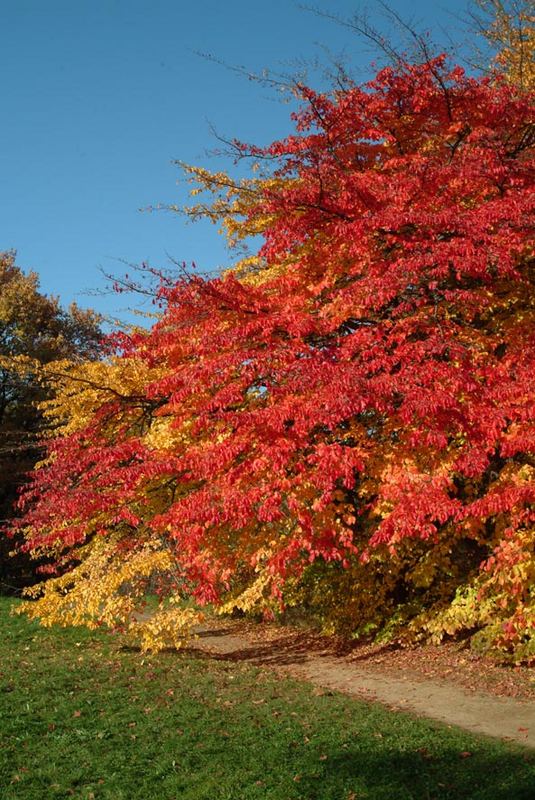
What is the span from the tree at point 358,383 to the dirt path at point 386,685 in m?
1.14

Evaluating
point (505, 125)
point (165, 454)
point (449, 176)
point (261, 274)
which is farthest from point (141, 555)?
point (505, 125)

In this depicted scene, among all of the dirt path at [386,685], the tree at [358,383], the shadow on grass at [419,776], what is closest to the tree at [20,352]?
the dirt path at [386,685]

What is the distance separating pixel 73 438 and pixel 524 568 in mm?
8123

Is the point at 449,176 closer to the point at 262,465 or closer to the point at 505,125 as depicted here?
the point at 505,125

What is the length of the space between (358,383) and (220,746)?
4459mm

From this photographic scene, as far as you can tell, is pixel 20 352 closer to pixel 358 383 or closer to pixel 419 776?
pixel 358 383

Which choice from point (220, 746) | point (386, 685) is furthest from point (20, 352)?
point (220, 746)

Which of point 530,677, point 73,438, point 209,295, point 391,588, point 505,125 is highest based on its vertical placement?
point 505,125

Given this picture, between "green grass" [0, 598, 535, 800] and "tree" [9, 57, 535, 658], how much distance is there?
1705mm

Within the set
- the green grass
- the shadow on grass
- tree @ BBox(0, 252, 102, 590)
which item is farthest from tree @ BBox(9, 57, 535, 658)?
tree @ BBox(0, 252, 102, 590)

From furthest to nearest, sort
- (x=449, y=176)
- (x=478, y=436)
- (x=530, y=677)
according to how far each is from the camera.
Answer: (x=530, y=677)
(x=449, y=176)
(x=478, y=436)

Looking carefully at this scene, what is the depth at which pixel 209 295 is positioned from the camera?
11.0 m

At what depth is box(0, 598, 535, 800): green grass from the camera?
250 inches

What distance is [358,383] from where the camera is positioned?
28.6ft
